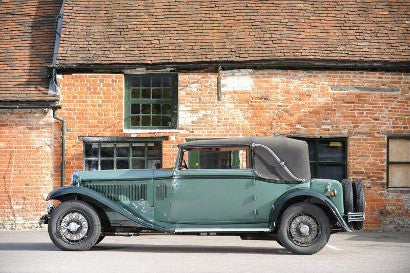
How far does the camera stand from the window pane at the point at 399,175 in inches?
738

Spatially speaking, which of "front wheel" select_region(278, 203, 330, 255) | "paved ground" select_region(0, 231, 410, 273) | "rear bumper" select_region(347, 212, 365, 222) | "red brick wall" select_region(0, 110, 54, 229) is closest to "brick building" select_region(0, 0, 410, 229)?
"red brick wall" select_region(0, 110, 54, 229)

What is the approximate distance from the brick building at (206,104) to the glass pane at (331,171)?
0.02 metres

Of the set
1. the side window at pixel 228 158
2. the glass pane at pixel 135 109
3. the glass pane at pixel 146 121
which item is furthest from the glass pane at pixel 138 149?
the side window at pixel 228 158

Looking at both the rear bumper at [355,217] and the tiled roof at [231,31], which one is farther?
the tiled roof at [231,31]

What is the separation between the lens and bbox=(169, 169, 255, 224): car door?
12.0 metres

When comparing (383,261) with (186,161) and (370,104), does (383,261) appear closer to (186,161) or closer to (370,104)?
(186,161)

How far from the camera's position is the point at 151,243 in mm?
14250

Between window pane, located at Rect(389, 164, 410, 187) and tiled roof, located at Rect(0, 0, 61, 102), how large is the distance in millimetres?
7951

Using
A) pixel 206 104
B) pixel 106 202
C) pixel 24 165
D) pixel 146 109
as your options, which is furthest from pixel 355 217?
pixel 24 165

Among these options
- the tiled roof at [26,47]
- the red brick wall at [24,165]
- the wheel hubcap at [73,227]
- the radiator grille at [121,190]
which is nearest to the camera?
the wheel hubcap at [73,227]

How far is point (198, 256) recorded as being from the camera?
37.6 feet

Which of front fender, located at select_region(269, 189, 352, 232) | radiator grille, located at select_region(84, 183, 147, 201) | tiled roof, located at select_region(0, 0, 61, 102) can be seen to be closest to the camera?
front fender, located at select_region(269, 189, 352, 232)

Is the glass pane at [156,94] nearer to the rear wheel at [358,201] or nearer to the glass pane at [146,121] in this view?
the glass pane at [146,121]

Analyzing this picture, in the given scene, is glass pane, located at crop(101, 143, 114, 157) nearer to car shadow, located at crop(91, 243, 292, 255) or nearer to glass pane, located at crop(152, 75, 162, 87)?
glass pane, located at crop(152, 75, 162, 87)
